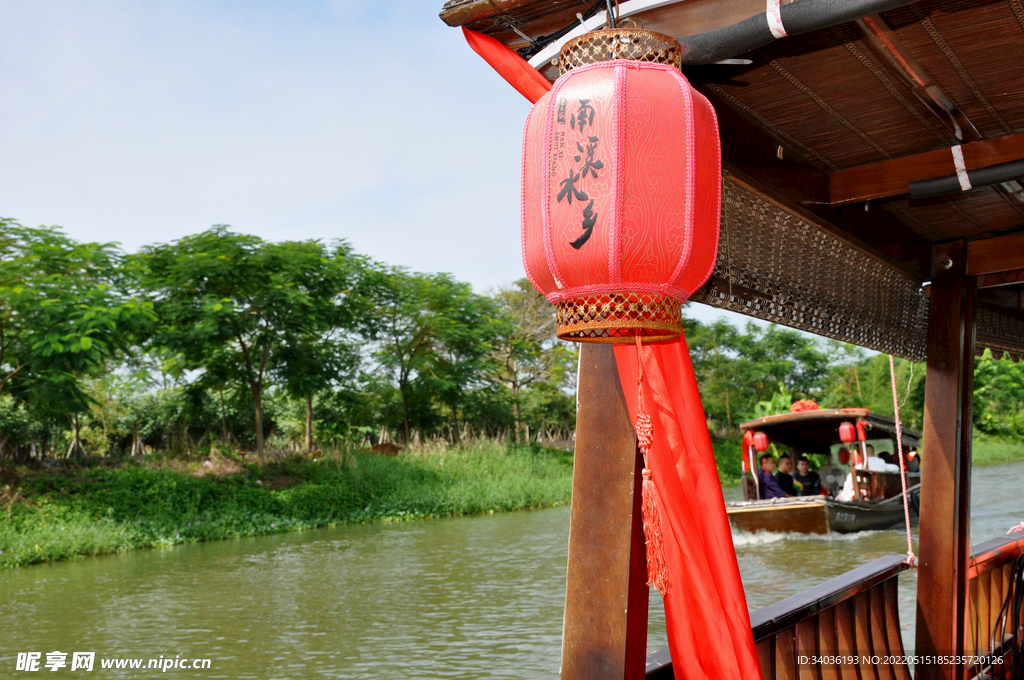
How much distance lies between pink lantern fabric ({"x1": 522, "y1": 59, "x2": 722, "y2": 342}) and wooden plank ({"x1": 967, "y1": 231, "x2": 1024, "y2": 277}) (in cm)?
243

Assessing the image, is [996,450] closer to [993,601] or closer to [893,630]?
[993,601]

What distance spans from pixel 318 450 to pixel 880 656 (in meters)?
14.6

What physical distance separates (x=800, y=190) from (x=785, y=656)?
1.26 meters

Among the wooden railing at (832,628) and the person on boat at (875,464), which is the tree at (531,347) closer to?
the person on boat at (875,464)

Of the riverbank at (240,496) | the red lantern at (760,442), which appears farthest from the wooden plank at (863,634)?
the riverbank at (240,496)

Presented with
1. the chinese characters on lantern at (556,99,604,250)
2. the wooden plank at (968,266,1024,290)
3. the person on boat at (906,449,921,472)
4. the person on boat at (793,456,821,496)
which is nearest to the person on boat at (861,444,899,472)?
the person on boat at (906,449,921,472)

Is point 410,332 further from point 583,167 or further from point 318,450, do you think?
point 583,167

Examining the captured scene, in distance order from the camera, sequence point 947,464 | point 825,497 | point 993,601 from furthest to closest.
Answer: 1. point 825,497
2. point 993,601
3. point 947,464

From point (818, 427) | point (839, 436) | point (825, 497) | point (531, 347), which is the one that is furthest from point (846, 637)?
point (531, 347)

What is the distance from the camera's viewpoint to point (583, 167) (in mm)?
1193

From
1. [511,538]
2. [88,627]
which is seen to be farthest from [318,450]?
[88,627]

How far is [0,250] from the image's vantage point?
1156 cm

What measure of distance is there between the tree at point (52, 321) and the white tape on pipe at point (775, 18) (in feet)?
35.9

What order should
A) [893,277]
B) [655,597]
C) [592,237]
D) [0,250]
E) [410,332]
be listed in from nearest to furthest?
[592,237], [893,277], [655,597], [0,250], [410,332]
